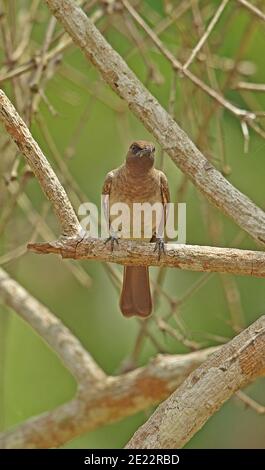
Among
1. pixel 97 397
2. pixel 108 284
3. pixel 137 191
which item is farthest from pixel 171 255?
pixel 108 284

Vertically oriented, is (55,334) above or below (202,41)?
below

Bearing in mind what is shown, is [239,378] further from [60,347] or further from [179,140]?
[60,347]

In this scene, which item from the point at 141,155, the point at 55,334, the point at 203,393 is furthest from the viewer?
the point at 55,334

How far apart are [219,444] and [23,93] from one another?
Answer: 2911 millimetres

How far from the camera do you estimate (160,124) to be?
3129 millimetres

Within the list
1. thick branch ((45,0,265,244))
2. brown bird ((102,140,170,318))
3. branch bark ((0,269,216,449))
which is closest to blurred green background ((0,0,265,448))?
branch bark ((0,269,216,449))

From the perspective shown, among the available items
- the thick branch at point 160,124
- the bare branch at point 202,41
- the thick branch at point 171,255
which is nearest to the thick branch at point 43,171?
the thick branch at point 171,255

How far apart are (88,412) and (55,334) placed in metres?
0.43

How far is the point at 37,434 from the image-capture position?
171 inches

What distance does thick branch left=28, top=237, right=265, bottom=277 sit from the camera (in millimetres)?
2850

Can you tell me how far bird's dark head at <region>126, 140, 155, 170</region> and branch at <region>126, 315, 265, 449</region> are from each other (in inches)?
47.6

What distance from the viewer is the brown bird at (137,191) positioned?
4.03 m

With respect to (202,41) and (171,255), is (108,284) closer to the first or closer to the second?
(202,41)

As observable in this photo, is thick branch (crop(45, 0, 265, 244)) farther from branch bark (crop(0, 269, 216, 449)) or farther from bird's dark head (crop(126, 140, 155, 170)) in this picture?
branch bark (crop(0, 269, 216, 449))
